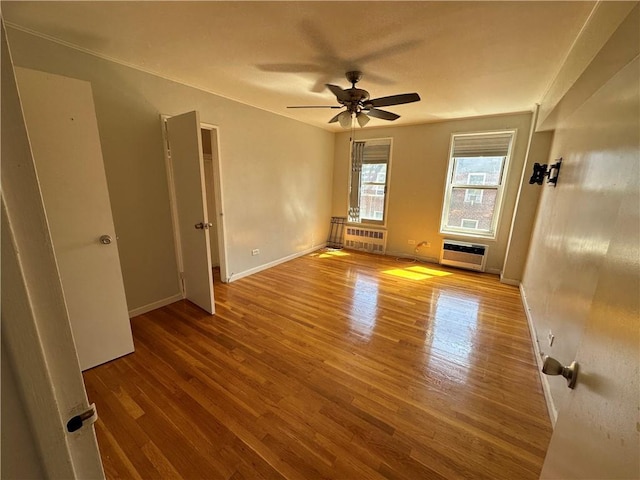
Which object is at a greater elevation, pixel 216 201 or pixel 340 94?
pixel 340 94

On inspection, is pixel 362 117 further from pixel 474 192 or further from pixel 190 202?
pixel 474 192

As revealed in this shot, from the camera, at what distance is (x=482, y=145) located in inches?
158

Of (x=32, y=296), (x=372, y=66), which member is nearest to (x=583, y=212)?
(x=372, y=66)

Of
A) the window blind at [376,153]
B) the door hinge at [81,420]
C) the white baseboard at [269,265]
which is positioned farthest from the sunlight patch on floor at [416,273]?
the door hinge at [81,420]

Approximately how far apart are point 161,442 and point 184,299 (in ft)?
6.02

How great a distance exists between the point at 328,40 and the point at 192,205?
1909mm

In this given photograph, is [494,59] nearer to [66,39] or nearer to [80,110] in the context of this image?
[80,110]

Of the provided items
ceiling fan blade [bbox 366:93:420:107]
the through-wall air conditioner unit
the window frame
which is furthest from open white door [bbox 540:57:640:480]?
the window frame

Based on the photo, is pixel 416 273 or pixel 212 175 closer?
pixel 212 175

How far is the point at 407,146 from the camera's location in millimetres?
4566

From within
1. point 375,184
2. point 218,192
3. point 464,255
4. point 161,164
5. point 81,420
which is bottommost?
point 464,255

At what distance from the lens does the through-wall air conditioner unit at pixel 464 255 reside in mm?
4113

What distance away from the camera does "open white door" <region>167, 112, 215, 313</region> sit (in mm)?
2385

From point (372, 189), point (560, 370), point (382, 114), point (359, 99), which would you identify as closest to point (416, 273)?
point (372, 189)
